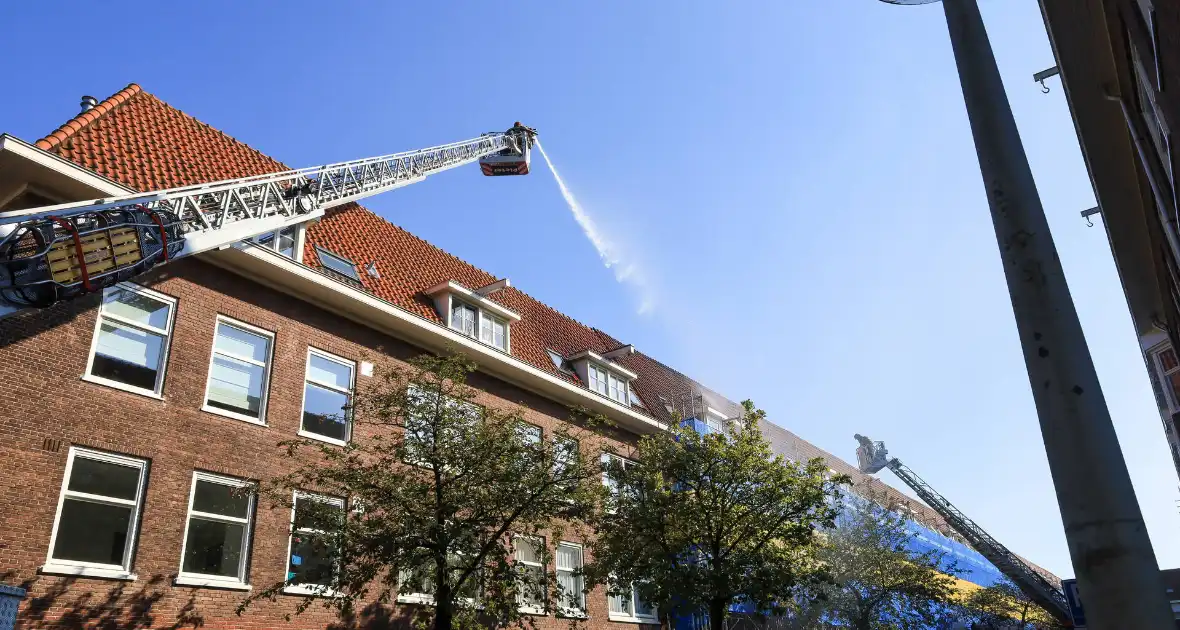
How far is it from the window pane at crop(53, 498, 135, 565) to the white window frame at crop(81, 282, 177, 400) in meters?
2.07

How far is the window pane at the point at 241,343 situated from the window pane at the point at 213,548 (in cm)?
352

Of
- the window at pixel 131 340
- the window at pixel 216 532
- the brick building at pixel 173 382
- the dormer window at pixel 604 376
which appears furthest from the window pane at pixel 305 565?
the dormer window at pixel 604 376

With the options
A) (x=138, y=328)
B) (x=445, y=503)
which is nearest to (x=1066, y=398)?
(x=445, y=503)

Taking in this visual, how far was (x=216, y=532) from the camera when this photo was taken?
1504 centimetres

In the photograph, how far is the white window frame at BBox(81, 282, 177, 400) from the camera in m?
14.1

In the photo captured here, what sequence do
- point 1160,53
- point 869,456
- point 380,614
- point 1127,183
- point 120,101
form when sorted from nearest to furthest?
1. point 1160,53
2. point 1127,183
3. point 380,614
4. point 120,101
5. point 869,456

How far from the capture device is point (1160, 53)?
19.7 feet

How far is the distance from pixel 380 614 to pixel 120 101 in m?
13.0

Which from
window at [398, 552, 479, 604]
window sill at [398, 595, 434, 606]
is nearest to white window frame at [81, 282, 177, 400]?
window at [398, 552, 479, 604]

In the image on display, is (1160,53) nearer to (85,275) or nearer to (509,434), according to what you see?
(509,434)

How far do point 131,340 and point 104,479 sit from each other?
2591mm

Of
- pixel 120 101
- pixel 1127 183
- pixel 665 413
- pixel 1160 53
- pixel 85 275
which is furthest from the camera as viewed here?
pixel 665 413

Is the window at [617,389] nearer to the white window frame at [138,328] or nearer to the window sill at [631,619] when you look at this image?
the window sill at [631,619]

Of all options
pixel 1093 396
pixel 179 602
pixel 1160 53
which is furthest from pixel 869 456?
pixel 1093 396
